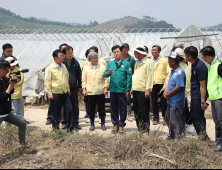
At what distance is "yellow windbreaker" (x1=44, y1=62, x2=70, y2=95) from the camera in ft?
19.2

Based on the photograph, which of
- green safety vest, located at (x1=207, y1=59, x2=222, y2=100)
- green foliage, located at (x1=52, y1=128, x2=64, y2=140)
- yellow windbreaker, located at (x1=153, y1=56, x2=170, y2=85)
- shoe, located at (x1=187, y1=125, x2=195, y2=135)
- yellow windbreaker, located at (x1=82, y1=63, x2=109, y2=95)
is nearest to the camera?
green safety vest, located at (x1=207, y1=59, x2=222, y2=100)

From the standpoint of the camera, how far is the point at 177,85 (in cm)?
495

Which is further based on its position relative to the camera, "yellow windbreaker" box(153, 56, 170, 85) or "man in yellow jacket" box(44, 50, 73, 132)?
"yellow windbreaker" box(153, 56, 170, 85)

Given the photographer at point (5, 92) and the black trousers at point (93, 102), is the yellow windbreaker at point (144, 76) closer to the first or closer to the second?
the black trousers at point (93, 102)

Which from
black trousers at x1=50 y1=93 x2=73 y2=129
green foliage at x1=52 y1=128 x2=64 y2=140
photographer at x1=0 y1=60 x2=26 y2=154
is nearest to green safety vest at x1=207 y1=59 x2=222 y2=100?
black trousers at x1=50 y1=93 x2=73 y2=129

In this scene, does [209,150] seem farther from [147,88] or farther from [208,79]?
[147,88]

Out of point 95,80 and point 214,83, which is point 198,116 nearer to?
point 214,83

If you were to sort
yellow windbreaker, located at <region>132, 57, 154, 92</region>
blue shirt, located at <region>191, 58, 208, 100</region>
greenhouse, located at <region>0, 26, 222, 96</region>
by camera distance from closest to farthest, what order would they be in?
blue shirt, located at <region>191, 58, 208, 100</region> < yellow windbreaker, located at <region>132, 57, 154, 92</region> < greenhouse, located at <region>0, 26, 222, 96</region>

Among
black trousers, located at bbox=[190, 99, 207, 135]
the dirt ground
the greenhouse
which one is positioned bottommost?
the dirt ground

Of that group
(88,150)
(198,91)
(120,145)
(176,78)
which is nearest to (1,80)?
(88,150)

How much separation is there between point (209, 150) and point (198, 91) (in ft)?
3.68

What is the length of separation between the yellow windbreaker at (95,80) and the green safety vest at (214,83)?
2.42 m

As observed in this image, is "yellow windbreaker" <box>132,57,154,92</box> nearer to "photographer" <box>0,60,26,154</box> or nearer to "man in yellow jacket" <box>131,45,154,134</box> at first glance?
"man in yellow jacket" <box>131,45,154,134</box>

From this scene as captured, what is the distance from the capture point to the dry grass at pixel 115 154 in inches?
164
